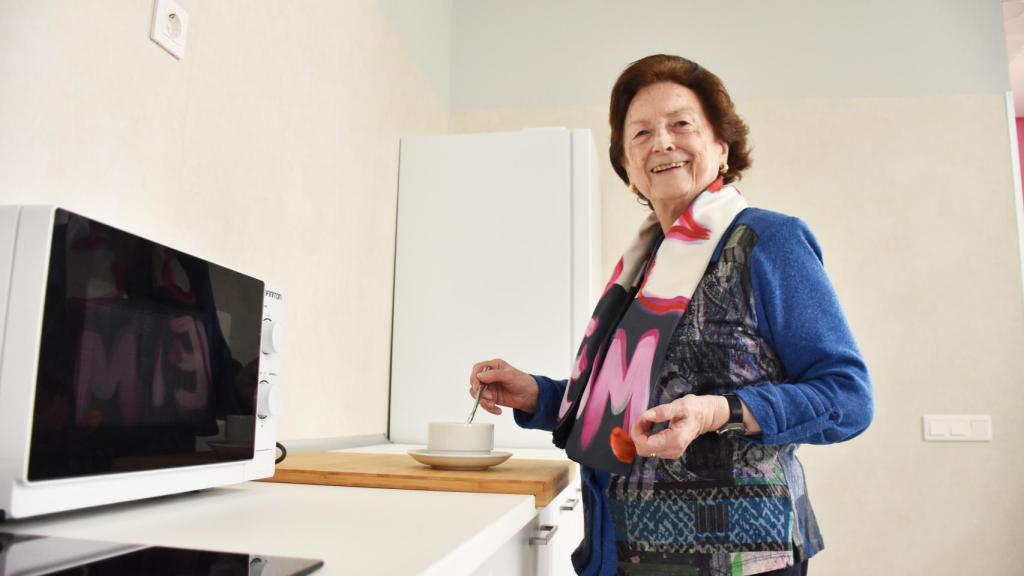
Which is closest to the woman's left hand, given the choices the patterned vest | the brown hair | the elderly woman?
the elderly woman

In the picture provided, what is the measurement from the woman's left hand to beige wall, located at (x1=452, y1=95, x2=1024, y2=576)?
1.70 meters

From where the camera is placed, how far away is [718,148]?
3.92 feet

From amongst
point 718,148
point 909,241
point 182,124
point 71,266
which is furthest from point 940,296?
point 71,266

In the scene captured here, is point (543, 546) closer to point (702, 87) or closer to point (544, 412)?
point (544, 412)

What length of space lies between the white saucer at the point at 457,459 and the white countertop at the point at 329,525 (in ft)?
0.46

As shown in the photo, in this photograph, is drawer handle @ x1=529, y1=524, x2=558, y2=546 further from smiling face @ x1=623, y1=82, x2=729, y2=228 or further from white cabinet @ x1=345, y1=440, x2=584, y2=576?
smiling face @ x1=623, y1=82, x2=729, y2=228

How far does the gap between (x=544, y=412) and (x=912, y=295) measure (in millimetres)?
1698

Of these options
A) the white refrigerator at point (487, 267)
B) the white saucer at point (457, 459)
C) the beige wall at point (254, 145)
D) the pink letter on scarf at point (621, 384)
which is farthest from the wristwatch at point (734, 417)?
the white refrigerator at point (487, 267)

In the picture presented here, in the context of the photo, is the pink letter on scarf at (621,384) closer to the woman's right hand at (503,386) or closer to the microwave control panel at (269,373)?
the woman's right hand at (503,386)

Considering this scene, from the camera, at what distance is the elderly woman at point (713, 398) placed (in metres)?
0.86

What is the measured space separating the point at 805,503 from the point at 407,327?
1.26m

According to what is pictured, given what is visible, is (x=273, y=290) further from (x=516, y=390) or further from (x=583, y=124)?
(x=583, y=124)

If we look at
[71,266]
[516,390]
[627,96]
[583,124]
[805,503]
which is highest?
[583,124]

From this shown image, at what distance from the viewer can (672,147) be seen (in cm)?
114
